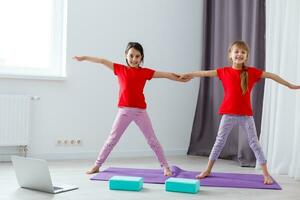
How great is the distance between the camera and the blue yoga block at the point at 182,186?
2762 millimetres

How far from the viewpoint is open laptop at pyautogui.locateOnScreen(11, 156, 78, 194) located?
2587mm

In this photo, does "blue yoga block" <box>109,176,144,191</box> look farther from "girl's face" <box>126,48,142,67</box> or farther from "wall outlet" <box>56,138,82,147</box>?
"wall outlet" <box>56,138,82,147</box>

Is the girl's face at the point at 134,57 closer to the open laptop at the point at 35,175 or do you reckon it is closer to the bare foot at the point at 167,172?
the bare foot at the point at 167,172

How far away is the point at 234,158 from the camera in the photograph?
4.40 m

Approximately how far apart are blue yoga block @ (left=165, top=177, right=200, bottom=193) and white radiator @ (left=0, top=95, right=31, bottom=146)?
1686mm

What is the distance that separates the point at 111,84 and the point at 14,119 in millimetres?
1072

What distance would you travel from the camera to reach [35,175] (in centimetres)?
266

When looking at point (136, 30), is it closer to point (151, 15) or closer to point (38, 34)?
point (151, 15)

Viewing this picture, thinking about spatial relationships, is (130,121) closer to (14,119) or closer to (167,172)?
(167,172)

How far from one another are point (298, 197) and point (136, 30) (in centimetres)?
258

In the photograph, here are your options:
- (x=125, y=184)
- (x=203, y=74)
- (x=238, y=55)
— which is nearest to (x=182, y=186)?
(x=125, y=184)

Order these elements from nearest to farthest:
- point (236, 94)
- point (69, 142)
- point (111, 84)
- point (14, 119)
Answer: point (236, 94), point (14, 119), point (69, 142), point (111, 84)

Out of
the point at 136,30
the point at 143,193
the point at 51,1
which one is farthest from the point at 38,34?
the point at 143,193

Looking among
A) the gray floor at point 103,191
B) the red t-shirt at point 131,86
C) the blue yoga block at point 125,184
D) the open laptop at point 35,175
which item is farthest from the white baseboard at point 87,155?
the blue yoga block at point 125,184
